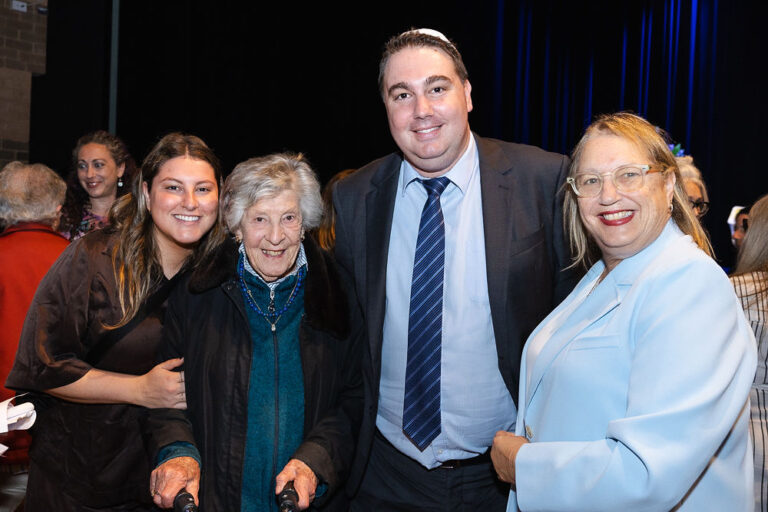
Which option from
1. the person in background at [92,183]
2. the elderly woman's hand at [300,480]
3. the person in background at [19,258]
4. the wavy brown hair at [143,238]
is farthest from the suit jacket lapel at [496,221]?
the person in background at [92,183]

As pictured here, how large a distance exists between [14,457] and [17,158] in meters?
4.22

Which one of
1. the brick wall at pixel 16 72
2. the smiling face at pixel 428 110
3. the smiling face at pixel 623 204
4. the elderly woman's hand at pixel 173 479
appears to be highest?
the brick wall at pixel 16 72

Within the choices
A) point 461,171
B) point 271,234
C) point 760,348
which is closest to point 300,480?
point 271,234

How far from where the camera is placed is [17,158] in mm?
6312

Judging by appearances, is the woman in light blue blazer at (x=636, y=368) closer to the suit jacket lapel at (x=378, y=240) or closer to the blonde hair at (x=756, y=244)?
the suit jacket lapel at (x=378, y=240)

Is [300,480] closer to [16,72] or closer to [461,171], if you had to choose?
[461,171]

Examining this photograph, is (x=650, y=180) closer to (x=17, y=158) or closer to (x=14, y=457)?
(x=14, y=457)

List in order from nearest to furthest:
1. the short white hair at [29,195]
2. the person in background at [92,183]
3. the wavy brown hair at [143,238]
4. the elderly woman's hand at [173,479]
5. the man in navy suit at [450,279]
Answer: the elderly woman's hand at [173,479], the man in navy suit at [450,279], the wavy brown hair at [143,238], the short white hair at [29,195], the person in background at [92,183]

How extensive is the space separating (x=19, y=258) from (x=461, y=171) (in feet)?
6.91

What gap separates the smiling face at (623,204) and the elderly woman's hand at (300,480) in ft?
3.40

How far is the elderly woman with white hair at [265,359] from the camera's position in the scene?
2039 mm

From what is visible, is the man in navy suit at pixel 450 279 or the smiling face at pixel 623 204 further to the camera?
the man in navy suit at pixel 450 279

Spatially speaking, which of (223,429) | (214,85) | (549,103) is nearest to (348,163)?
(214,85)

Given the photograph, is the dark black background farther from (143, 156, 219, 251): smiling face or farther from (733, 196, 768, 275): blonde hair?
(733, 196, 768, 275): blonde hair
